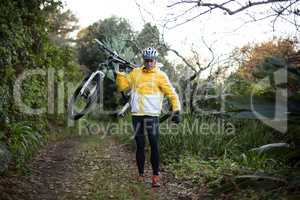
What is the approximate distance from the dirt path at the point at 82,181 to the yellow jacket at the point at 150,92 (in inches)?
41.4

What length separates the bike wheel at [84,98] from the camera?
8329 millimetres

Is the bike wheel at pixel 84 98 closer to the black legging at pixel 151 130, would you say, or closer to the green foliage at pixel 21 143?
the green foliage at pixel 21 143

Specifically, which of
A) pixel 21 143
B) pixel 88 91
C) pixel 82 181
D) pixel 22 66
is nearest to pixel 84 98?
pixel 88 91

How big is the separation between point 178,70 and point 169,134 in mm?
7859

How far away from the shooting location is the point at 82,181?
6.34 metres

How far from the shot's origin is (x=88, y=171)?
7.15 meters

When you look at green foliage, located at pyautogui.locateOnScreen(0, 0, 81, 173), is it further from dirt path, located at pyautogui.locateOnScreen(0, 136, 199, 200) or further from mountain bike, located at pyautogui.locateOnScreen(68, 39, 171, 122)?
mountain bike, located at pyautogui.locateOnScreen(68, 39, 171, 122)

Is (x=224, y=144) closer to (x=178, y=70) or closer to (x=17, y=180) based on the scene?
(x=17, y=180)

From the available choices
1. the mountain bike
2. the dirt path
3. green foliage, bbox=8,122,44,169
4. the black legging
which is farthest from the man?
the mountain bike

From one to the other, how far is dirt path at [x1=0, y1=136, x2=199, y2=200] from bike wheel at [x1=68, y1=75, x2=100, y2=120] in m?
0.89

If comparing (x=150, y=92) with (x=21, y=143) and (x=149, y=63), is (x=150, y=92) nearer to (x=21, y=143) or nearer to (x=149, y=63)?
(x=149, y=63)

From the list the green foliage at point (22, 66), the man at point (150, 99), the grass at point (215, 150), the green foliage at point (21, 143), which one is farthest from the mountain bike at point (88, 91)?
the man at point (150, 99)

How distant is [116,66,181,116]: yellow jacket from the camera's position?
6.14 m

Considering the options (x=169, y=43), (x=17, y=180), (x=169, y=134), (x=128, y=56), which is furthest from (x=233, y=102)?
A: (x=169, y=43)
